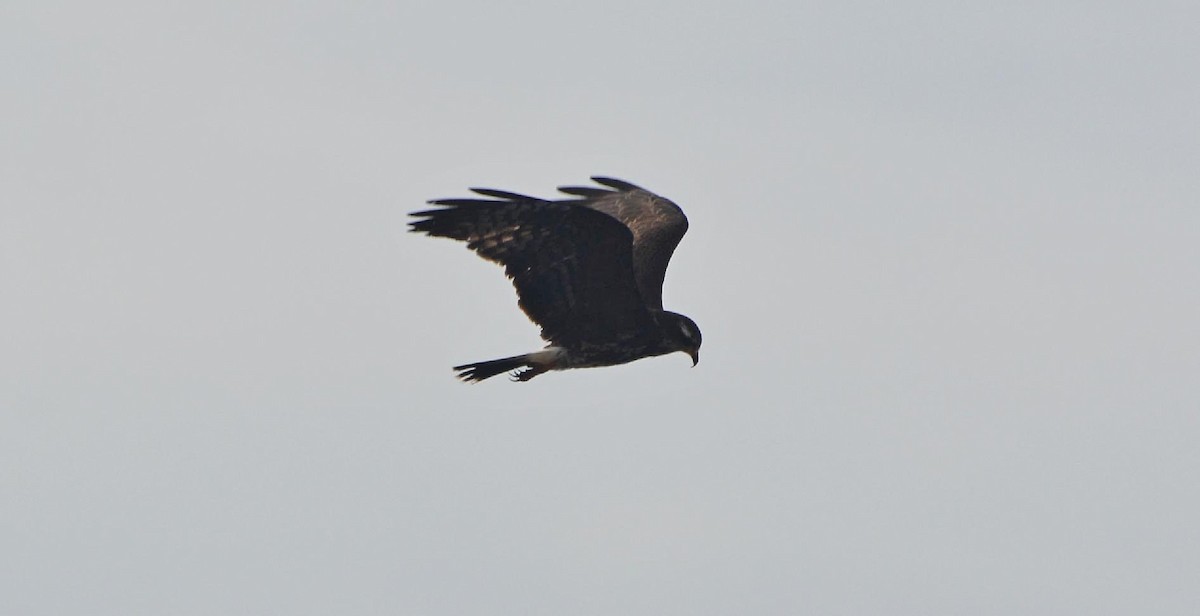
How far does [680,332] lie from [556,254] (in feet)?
4.99

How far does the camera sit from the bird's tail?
15969 millimetres

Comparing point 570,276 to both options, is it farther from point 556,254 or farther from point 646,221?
point 646,221

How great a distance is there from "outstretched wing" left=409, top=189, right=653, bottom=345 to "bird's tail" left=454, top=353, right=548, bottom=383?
0.39 metres

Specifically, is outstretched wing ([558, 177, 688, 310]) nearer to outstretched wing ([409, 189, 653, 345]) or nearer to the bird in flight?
the bird in flight

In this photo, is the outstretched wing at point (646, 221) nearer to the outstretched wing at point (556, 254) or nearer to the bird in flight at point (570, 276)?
the bird in flight at point (570, 276)

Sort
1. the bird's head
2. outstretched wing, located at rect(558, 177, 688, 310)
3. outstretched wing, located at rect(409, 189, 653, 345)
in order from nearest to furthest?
1. outstretched wing, located at rect(409, 189, 653, 345)
2. the bird's head
3. outstretched wing, located at rect(558, 177, 688, 310)

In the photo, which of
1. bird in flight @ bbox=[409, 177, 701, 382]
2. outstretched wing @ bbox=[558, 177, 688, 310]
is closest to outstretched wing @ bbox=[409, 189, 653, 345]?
bird in flight @ bbox=[409, 177, 701, 382]

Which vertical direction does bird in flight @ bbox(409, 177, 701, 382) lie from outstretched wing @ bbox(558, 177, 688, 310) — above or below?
below

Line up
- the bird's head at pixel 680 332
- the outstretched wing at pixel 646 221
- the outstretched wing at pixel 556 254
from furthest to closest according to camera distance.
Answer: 1. the outstretched wing at pixel 646 221
2. the bird's head at pixel 680 332
3. the outstretched wing at pixel 556 254

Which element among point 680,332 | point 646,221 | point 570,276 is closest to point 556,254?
point 570,276

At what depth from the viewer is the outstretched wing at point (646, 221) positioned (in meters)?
16.7

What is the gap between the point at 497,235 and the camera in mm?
14953

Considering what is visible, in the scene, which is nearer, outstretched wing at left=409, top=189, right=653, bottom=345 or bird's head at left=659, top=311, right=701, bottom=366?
outstretched wing at left=409, top=189, right=653, bottom=345

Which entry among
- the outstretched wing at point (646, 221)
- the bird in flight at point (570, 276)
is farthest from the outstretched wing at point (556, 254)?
the outstretched wing at point (646, 221)
